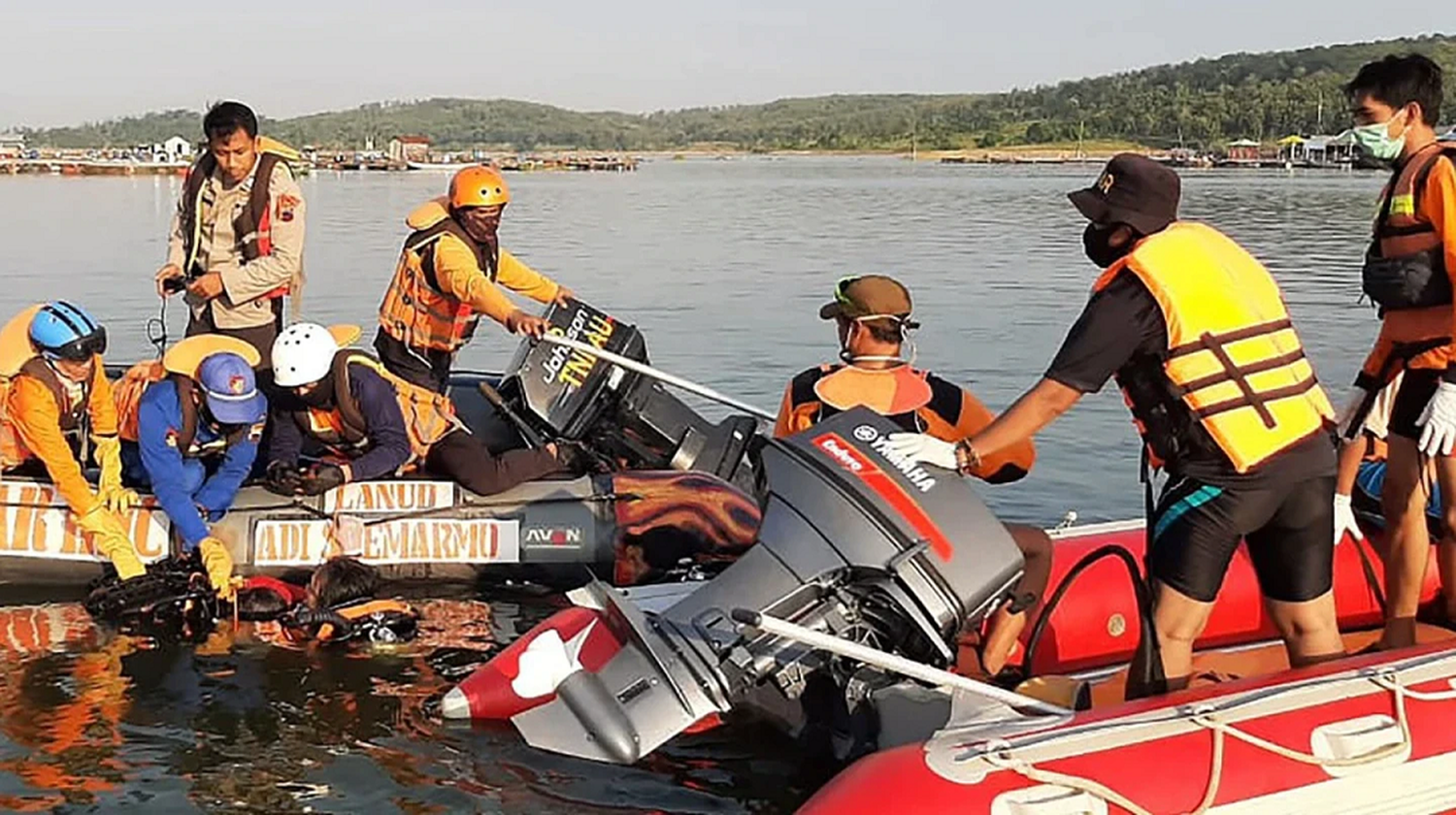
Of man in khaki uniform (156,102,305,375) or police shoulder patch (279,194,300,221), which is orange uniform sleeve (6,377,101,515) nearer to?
man in khaki uniform (156,102,305,375)

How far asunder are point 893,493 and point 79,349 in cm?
373

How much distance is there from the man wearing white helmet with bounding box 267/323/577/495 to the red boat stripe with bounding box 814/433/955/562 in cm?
291

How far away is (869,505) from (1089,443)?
22.2 ft

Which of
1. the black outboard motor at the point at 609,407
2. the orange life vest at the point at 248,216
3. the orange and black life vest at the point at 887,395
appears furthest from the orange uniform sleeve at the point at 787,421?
the orange life vest at the point at 248,216

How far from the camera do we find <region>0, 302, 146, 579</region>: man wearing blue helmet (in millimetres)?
6387

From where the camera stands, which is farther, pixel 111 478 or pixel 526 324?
pixel 526 324

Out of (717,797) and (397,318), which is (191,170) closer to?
(397,318)

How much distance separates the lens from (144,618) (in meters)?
6.44

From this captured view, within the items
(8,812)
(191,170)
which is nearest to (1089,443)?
(191,170)

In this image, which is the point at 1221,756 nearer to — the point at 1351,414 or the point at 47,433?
the point at 1351,414

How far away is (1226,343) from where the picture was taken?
3889mm

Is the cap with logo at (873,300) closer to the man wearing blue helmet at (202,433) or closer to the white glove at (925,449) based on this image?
the white glove at (925,449)

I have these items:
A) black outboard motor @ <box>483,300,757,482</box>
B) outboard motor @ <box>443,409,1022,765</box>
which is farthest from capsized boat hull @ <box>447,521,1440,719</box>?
black outboard motor @ <box>483,300,757,482</box>

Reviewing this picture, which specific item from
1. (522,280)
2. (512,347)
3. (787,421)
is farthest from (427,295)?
(512,347)
